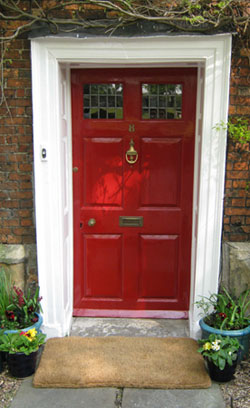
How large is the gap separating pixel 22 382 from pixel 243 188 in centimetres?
244

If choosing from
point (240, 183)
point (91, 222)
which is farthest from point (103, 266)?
point (240, 183)

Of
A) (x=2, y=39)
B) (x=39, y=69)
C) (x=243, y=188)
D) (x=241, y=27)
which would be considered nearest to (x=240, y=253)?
(x=243, y=188)

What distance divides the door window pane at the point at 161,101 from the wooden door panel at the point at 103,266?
1.24 m

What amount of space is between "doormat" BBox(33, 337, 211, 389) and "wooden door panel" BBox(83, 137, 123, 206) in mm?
1315

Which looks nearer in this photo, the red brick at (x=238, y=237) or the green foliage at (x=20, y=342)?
the green foliage at (x=20, y=342)

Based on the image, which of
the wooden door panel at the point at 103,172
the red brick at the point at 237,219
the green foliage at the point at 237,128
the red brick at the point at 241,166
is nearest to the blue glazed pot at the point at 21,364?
the wooden door panel at the point at 103,172

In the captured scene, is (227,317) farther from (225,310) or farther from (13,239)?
(13,239)

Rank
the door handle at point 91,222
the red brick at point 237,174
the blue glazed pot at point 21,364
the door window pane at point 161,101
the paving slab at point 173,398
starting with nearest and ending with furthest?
the paving slab at point 173,398
the blue glazed pot at point 21,364
the red brick at point 237,174
the door window pane at point 161,101
the door handle at point 91,222

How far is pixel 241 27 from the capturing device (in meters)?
3.12

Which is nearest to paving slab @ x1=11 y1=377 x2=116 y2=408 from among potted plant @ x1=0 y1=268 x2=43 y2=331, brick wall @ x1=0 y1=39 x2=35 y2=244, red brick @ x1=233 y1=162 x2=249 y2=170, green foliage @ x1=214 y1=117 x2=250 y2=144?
potted plant @ x1=0 y1=268 x2=43 y2=331

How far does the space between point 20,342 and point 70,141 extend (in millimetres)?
1821

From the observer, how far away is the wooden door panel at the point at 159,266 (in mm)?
3822

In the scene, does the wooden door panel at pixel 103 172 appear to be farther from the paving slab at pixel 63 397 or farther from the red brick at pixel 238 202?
the paving slab at pixel 63 397

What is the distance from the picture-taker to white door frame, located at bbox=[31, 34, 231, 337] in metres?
3.15
